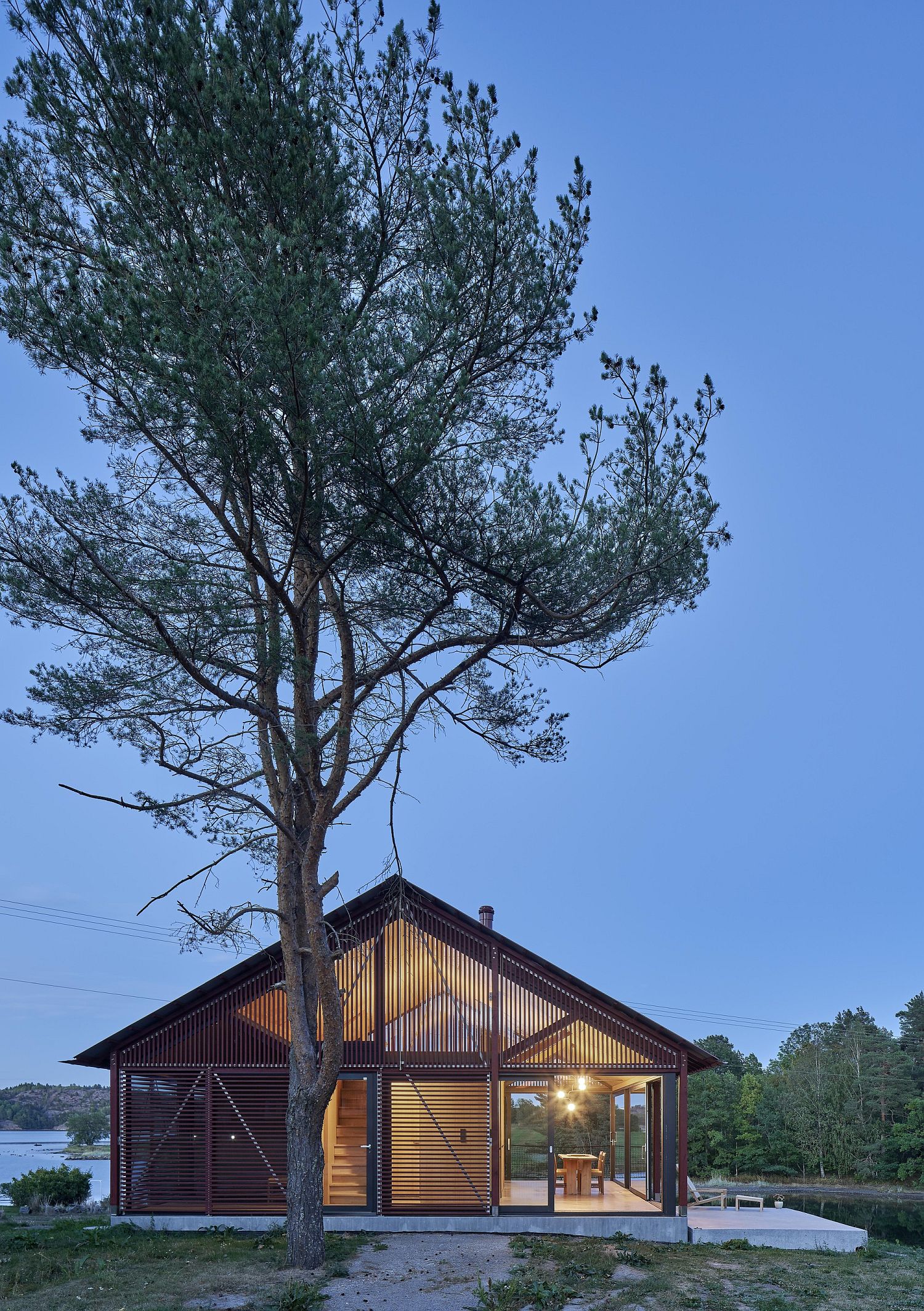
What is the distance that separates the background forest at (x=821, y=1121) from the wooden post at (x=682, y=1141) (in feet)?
62.9

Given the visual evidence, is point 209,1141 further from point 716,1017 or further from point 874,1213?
point 716,1017

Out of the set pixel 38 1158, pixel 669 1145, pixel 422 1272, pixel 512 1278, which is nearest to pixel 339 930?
pixel 422 1272

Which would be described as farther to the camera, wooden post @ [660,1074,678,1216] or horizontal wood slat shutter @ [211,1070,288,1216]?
wooden post @ [660,1074,678,1216]

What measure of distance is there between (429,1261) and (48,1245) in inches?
167

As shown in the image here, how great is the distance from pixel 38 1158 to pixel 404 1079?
25294 mm

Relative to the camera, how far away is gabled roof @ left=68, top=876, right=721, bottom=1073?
13.4m

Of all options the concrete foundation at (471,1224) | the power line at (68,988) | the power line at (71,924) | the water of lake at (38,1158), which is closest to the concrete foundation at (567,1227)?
the concrete foundation at (471,1224)

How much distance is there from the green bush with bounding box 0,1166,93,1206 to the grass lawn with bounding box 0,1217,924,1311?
2.42 meters

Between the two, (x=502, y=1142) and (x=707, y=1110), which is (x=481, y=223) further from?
(x=707, y=1110)

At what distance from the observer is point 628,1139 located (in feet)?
54.1

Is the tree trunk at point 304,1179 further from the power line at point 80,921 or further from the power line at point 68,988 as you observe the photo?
the power line at point 68,988

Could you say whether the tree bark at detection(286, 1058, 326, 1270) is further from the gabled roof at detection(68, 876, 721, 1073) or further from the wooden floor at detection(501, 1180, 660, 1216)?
the wooden floor at detection(501, 1180, 660, 1216)

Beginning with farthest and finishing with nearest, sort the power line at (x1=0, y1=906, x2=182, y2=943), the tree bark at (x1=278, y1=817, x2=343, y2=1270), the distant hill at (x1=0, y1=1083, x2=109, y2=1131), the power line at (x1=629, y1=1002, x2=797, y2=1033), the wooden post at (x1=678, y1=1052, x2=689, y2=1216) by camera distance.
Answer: the distant hill at (x1=0, y1=1083, x2=109, y2=1131) → the power line at (x1=629, y1=1002, x2=797, y2=1033) → the power line at (x1=0, y1=906, x2=182, y2=943) → the wooden post at (x1=678, y1=1052, x2=689, y2=1216) → the tree bark at (x1=278, y1=817, x2=343, y2=1270)

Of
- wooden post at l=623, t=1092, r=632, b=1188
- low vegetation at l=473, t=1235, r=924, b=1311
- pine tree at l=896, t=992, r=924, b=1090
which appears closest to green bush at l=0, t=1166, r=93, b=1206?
low vegetation at l=473, t=1235, r=924, b=1311
